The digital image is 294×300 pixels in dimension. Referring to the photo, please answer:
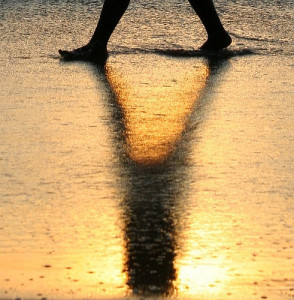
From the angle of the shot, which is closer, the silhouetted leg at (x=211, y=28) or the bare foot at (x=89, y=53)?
the bare foot at (x=89, y=53)

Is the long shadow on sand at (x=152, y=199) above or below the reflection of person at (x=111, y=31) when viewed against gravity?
above

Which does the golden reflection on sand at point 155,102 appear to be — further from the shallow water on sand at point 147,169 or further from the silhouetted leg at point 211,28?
the silhouetted leg at point 211,28

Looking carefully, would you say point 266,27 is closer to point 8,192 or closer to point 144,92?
point 144,92

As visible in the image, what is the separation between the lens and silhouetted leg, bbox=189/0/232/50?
28.2 feet

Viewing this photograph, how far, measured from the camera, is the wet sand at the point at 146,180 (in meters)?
3.89

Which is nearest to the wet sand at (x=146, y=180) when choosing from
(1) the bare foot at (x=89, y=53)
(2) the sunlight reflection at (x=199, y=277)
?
(2) the sunlight reflection at (x=199, y=277)

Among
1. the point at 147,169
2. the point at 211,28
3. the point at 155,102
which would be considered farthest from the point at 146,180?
the point at 211,28

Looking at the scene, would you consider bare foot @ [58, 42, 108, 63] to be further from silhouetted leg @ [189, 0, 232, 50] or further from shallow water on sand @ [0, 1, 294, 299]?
silhouetted leg @ [189, 0, 232, 50]

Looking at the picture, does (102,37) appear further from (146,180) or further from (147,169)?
(146,180)

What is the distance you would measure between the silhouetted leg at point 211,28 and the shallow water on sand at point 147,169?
0.49 feet

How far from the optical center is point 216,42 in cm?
862

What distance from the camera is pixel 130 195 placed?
4930 millimetres

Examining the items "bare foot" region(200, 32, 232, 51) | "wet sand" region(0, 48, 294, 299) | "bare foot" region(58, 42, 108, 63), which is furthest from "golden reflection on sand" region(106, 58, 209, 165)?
"bare foot" region(200, 32, 232, 51)

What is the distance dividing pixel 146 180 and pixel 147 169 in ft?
0.66
